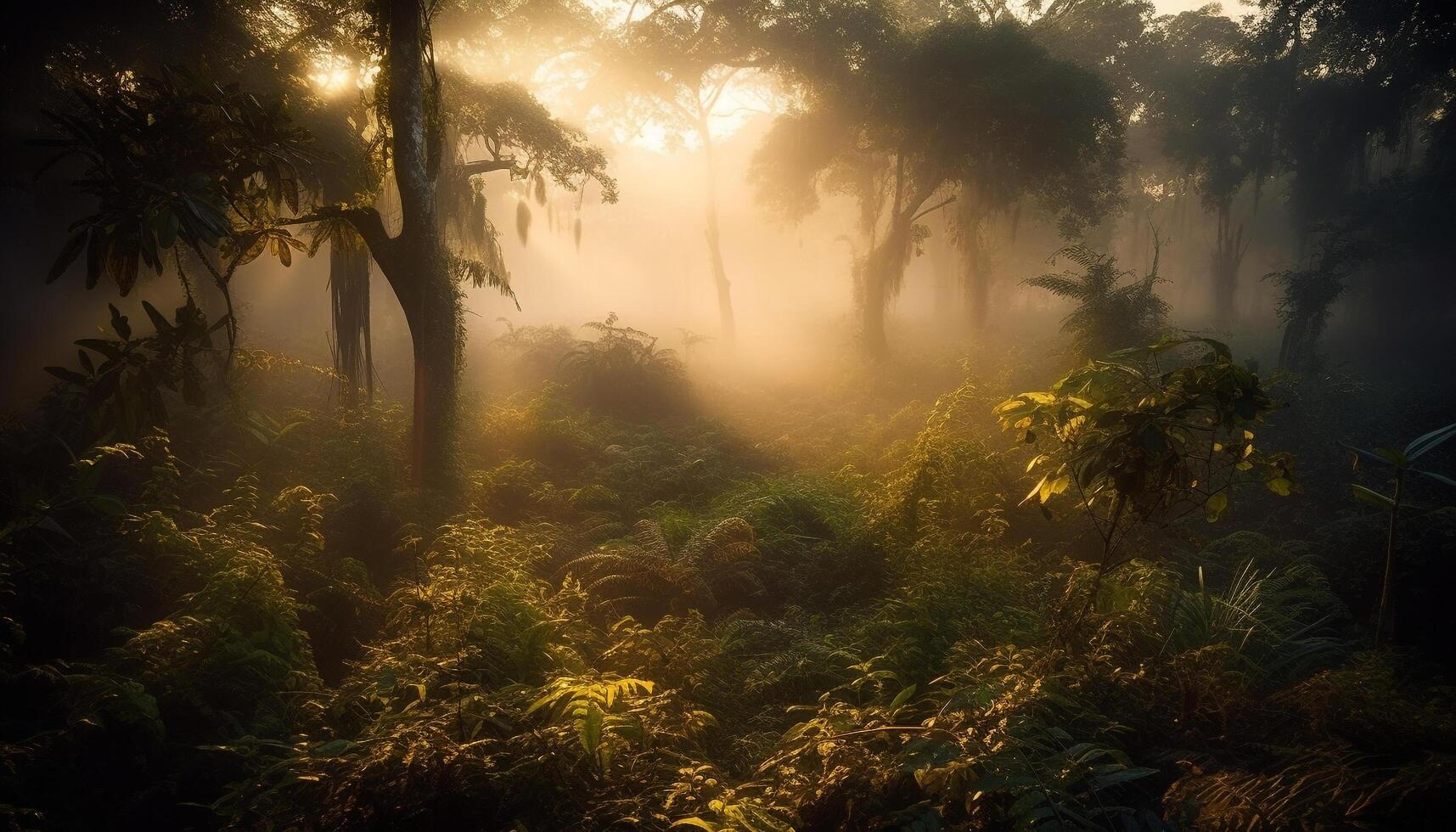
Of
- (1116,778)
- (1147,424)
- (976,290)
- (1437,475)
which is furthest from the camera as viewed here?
(976,290)

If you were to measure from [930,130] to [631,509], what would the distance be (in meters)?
14.6

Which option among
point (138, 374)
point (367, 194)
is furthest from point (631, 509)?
point (138, 374)

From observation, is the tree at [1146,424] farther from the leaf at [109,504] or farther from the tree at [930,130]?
the tree at [930,130]

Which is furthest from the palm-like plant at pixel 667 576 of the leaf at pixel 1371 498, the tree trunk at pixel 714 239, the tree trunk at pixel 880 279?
the tree trunk at pixel 714 239

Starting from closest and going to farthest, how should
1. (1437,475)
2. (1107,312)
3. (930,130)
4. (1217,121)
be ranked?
(1437,475)
(1107,312)
(930,130)
(1217,121)

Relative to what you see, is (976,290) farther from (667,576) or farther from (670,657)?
(670,657)

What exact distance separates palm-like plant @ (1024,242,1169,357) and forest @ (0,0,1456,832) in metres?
0.11

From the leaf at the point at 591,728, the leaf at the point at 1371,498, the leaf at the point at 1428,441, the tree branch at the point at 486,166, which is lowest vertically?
the leaf at the point at 591,728

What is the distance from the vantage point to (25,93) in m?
9.26

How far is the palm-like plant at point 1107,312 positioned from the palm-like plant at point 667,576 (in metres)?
8.67

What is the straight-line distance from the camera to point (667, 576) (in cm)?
628

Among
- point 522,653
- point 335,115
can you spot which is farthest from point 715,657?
point 335,115

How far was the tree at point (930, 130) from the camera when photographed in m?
16.8

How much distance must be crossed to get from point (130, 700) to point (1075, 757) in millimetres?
4303
